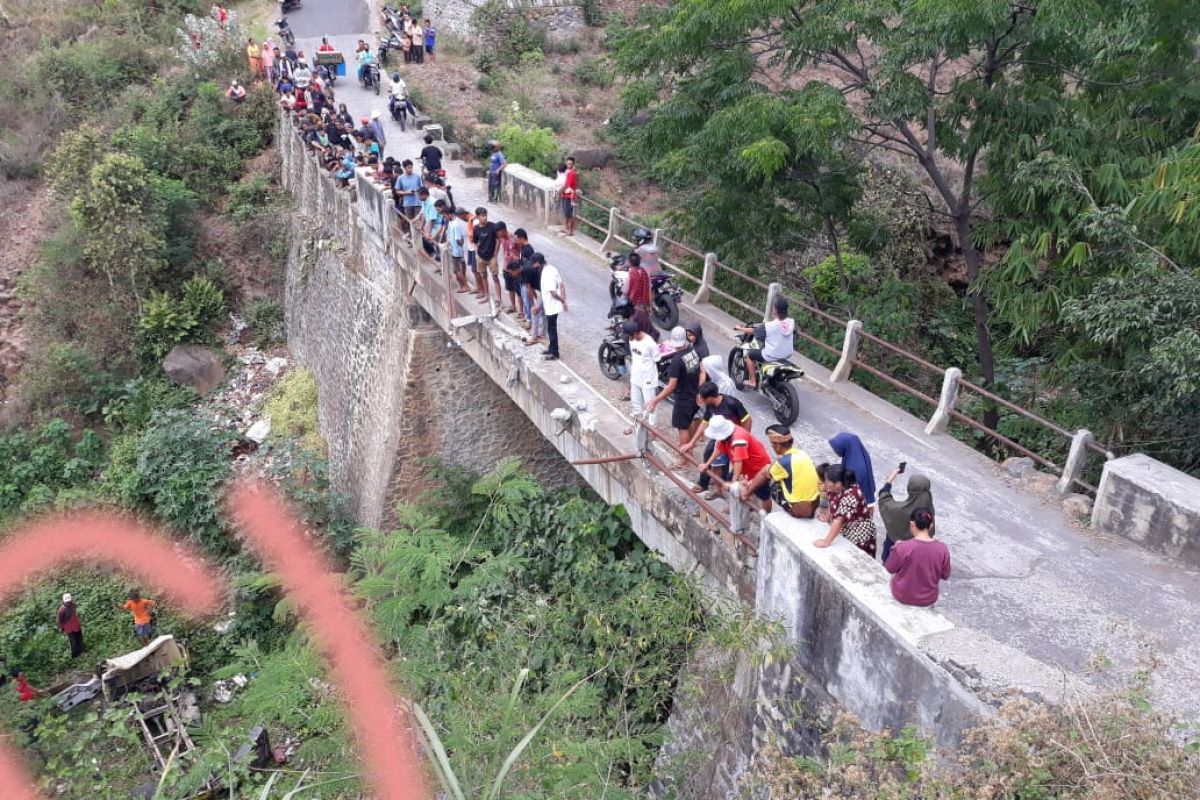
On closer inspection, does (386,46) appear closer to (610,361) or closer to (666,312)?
(666,312)

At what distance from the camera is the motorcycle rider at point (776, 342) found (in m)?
9.15

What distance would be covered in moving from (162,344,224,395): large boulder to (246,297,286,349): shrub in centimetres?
126

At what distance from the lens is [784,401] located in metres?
9.31

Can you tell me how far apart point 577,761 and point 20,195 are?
91.0ft

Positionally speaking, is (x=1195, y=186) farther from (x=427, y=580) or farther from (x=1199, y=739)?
(x=427, y=580)

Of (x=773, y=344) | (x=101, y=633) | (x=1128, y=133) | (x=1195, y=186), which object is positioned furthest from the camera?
(x=101, y=633)

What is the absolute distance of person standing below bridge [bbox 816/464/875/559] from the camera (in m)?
6.40

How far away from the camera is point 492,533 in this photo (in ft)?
37.8

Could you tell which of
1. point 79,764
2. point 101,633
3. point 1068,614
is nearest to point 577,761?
point 1068,614

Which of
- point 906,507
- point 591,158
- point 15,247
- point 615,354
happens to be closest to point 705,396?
point 906,507

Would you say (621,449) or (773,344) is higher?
(773,344)

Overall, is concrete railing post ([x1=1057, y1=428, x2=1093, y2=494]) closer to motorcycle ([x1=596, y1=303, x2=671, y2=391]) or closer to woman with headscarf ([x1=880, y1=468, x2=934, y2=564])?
woman with headscarf ([x1=880, y1=468, x2=934, y2=564])

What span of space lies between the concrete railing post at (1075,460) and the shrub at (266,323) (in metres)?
18.5

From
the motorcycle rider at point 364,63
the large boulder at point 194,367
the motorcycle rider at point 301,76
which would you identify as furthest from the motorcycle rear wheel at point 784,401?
the motorcycle rider at point 364,63
